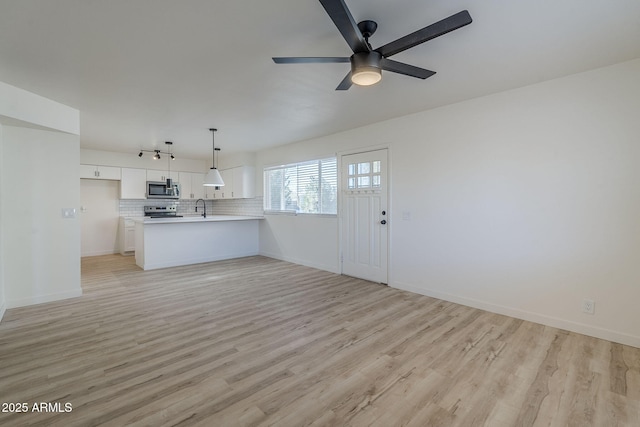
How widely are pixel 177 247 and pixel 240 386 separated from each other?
14.1 ft

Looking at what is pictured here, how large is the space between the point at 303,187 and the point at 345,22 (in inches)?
165

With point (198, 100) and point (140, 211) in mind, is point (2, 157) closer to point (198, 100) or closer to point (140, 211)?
point (198, 100)

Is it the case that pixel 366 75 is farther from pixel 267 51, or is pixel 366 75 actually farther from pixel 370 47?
pixel 267 51

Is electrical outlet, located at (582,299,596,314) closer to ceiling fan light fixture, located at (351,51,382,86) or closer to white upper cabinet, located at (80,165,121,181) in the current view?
ceiling fan light fixture, located at (351,51,382,86)

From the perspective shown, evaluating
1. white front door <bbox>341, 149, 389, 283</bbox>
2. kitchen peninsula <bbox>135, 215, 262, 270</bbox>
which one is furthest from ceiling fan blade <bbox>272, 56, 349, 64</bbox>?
kitchen peninsula <bbox>135, 215, 262, 270</bbox>

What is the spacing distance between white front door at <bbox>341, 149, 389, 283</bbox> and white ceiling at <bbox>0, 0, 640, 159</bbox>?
0.89m

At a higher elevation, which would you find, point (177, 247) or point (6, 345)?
point (177, 247)

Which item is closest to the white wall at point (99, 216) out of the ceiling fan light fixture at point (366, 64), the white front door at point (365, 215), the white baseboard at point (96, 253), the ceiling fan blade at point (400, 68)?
the white baseboard at point (96, 253)

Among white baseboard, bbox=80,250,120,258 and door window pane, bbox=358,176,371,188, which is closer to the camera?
A: door window pane, bbox=358,176,371,188

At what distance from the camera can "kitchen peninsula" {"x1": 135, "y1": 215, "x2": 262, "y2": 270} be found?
529 cm

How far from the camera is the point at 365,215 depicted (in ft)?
14.8

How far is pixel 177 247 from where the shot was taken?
5.58 meters

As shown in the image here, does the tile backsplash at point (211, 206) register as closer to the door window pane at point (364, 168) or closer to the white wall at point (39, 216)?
the door window pane at point (364, 168)

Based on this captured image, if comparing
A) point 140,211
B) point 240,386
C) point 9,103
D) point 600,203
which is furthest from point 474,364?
point 140,211
